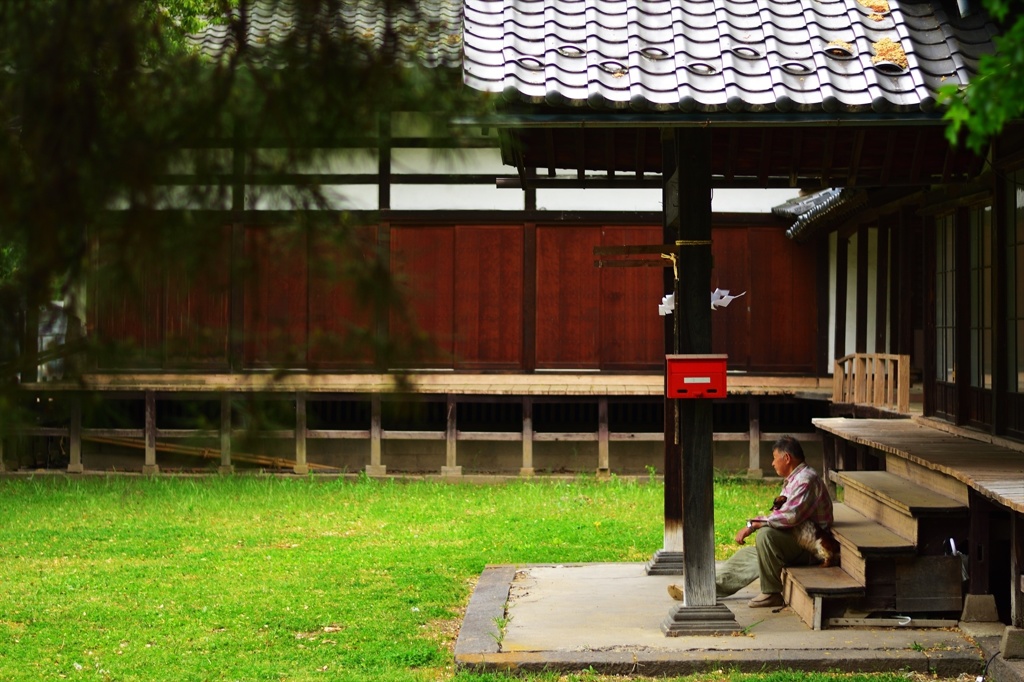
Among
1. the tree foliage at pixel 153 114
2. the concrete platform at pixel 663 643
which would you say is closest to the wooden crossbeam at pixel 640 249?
the concrete platform at pixel 663 643

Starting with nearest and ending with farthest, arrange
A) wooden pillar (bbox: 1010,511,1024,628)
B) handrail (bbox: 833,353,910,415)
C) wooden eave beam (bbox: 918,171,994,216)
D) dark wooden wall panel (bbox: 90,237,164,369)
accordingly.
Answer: dark wooden wall panel (bbox: 90,237,164,369) < wooden pillar (bbox: 1010,511,1024,628) < wooden eave beam (bbox: 918,171,994,216) < handrail (bbox: 833,353,910,415)

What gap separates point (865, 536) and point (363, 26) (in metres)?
5.50

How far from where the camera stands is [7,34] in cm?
264

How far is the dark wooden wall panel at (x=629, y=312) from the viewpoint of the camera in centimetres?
1582

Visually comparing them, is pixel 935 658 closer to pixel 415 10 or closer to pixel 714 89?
pixel 714 89

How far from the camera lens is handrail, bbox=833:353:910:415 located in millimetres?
11703

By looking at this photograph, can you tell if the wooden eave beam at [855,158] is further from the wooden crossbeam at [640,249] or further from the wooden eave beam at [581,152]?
the wooden eave beam at [581,152]

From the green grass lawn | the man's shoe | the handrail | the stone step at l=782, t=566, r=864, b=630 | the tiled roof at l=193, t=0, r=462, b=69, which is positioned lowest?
the green grass lawn

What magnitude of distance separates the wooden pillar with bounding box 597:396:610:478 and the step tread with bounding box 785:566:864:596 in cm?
765

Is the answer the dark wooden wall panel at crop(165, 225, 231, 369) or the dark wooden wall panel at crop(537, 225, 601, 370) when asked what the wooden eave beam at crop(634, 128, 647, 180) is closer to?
the dark wooden wall panel at crop(165, 225, 231, 369)

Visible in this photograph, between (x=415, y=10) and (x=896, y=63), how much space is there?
166 inches

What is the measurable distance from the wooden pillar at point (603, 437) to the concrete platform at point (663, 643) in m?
7.15

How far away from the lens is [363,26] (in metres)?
3.12

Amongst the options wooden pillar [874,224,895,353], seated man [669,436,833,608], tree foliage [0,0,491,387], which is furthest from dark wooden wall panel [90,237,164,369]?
wooden pillar [874,224,895,353]
